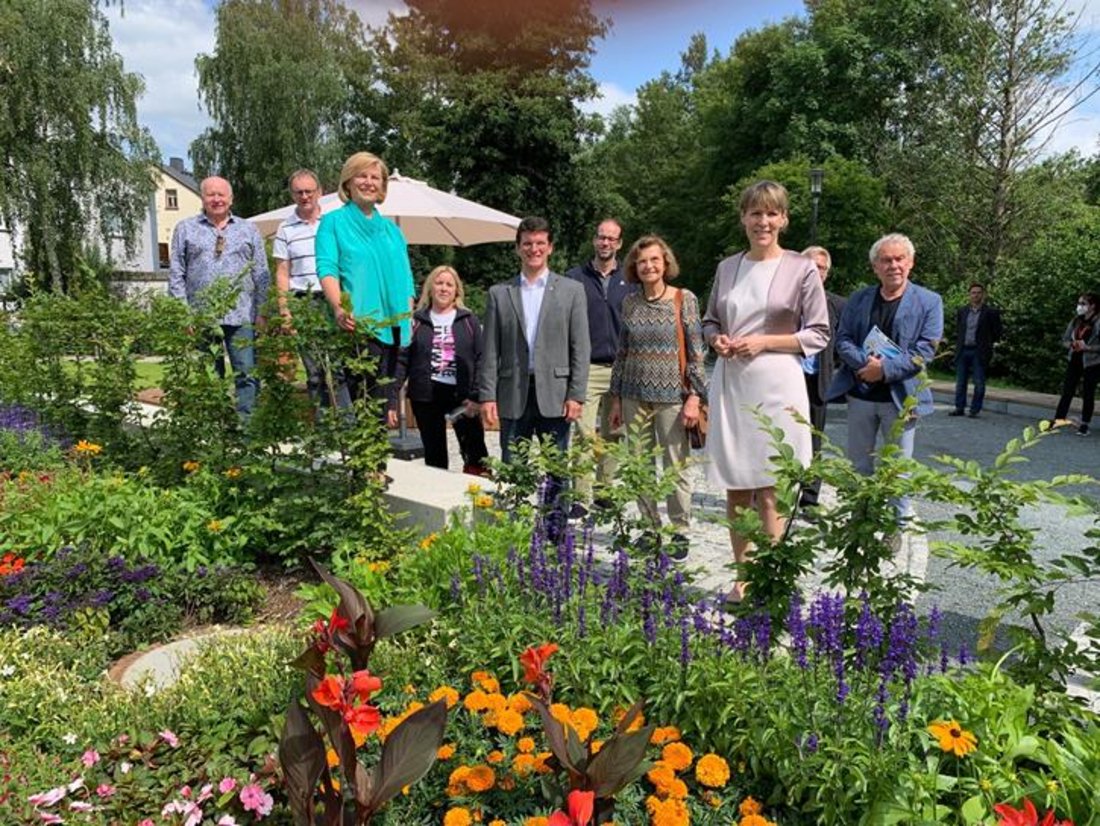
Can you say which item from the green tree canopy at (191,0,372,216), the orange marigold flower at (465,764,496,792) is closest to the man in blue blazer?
the orange marigold flower at (465,764,496,792)

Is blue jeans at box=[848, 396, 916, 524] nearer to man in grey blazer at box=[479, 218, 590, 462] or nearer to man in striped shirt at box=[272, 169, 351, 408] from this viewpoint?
man in grey blazer at box=[479, 218, 590, 462]

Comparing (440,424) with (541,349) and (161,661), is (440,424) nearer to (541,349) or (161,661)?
(541,349)

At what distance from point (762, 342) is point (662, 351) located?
0.88 m

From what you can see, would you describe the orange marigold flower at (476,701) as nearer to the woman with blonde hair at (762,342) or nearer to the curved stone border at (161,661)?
the curved stone border at (161,661)

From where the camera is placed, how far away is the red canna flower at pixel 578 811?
1.40 m

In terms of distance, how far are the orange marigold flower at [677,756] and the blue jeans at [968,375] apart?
11.1 metres

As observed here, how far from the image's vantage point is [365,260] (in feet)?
14.3

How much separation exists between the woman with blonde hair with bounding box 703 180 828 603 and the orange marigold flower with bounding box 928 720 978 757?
164cm

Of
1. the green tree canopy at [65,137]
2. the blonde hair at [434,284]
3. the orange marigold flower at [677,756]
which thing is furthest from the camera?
the green tree canopy at [65,137]

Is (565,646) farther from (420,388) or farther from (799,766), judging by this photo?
(420,388)

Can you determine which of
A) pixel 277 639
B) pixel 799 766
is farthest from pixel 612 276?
pixel 799 766

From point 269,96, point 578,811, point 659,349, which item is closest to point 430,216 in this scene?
point 659,349

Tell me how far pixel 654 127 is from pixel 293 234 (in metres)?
43.3

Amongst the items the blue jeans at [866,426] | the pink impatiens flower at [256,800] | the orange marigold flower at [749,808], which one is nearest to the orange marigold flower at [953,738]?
the orange marigold flower at [749,808]
